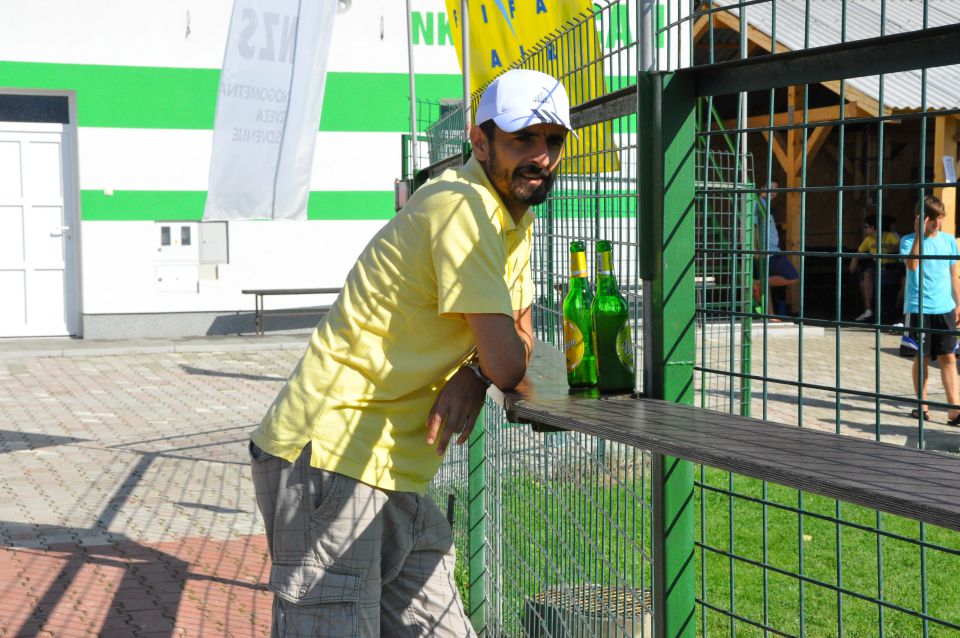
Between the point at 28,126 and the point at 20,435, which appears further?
the point at 28,126

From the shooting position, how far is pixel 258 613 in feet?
17.3

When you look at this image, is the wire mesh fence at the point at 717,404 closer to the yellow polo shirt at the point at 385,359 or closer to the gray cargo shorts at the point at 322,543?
the yellow polo shirt at the point at 385,359

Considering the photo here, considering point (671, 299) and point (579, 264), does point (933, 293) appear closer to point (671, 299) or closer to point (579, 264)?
point (579, 264)

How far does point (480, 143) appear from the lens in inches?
110

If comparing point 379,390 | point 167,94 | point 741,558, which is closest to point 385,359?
point 379,390

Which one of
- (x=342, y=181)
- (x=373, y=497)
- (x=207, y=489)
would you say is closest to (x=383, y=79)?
(x=342, y=181)

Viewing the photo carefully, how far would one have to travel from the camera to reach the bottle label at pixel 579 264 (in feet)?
9.49

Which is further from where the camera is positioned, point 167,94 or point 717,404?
point 167,94

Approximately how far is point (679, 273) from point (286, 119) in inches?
208

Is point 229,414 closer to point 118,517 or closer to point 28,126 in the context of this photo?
point 118,517

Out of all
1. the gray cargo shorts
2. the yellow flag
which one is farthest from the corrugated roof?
the gray cargo shorts

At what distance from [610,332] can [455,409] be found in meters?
0.43

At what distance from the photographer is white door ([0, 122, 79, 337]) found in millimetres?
16062

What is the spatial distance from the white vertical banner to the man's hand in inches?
188
